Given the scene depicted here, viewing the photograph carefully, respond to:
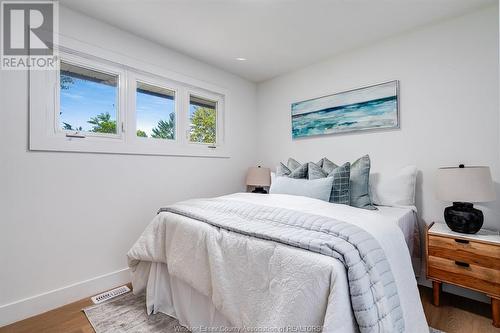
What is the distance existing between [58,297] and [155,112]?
1.89m

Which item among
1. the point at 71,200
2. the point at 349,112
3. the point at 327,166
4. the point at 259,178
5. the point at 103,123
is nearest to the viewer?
the point at 71,200

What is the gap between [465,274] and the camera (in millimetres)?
1696

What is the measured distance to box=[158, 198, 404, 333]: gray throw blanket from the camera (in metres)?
0.90

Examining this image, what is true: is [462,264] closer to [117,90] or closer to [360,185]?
[360,185]

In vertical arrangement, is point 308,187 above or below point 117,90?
below

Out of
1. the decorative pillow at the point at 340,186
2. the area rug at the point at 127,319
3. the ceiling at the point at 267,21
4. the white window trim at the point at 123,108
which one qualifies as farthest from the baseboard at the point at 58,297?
the ceiling at the point at 267,21

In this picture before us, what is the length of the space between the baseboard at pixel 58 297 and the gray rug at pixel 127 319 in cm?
24

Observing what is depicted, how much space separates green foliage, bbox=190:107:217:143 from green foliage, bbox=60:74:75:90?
1277 millimetres

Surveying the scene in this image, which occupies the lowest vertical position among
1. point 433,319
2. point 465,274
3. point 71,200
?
point 433,319

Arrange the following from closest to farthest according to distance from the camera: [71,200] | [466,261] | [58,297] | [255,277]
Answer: [255,277] < [466,261] < [58,297] < [71,200]

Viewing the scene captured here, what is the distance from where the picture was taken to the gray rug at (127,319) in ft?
5.24

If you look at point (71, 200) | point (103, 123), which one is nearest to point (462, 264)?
point (71, 200)

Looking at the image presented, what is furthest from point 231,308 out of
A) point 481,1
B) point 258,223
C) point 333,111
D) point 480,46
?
point 481,1

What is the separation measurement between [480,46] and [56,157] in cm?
365
